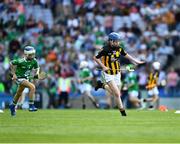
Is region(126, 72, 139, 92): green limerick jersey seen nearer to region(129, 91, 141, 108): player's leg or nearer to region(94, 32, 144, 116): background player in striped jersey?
region(129, 91, 141, 108): player's leg

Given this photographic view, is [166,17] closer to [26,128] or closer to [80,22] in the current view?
[80,22]

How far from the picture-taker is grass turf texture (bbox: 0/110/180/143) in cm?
1877

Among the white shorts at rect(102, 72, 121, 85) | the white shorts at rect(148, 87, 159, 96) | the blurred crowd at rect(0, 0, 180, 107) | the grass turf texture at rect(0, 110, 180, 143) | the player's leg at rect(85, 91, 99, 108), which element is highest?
the blurred crowd at rect(0, 0, 180, 107)

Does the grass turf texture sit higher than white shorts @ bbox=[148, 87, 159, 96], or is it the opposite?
white shorts @ bbox=[148, 87, 159, 96]

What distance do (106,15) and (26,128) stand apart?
2275cm

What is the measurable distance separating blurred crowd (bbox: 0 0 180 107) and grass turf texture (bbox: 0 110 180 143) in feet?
49.2

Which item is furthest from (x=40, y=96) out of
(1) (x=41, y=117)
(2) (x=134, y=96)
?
(1) (x=41, y=117)

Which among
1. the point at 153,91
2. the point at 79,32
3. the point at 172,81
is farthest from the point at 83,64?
the point at 79,32

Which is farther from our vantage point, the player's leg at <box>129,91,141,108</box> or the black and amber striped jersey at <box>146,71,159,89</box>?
the player's leg at <box>129,91,141,108</box>

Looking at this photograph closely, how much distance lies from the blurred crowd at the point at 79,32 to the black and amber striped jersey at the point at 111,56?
13.8m

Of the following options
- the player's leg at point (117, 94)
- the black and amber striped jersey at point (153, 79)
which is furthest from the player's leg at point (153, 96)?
the player's leg at point (117, 94)

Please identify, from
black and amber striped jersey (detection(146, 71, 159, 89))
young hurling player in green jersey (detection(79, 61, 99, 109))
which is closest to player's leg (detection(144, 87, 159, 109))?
black and amber striped jersey (detection(146, 71, 159, 89))

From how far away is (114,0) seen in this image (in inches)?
1748

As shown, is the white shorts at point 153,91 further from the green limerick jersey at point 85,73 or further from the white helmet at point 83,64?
the white helmet at point 83,64
